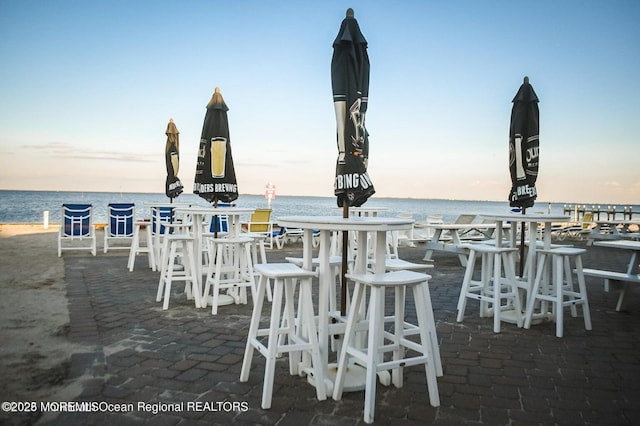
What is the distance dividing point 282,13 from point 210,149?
6.42 meters

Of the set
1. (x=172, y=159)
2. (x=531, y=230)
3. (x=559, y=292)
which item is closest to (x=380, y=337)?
(x=559, y=292)

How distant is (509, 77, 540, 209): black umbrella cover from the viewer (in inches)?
181

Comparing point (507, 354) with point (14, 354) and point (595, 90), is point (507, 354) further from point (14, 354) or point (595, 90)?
point (595, 90)

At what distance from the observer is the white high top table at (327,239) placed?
94.7 inches

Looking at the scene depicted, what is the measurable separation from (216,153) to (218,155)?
0.04 m

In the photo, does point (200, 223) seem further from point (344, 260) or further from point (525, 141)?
point (525, 141)

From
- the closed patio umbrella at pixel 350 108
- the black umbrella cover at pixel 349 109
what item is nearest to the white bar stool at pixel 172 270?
the closed patio umbrella at pixel 350 108

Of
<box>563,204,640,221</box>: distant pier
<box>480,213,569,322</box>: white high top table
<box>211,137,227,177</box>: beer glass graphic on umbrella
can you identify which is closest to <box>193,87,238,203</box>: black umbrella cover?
<box>211,137,227,177</box>: beer glass graphic on umbrella

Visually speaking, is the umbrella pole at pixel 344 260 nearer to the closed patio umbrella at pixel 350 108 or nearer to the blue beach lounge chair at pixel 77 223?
the closed patio umbrella at pixel 350 108

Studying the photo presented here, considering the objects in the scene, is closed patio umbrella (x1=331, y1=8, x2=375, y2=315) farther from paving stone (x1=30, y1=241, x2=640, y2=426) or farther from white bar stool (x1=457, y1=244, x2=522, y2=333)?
white bar stool (x1=457, y1=244, x2=522, y2=333)

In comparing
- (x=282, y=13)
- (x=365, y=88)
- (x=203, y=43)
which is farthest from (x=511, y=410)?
(x=203, y=43)

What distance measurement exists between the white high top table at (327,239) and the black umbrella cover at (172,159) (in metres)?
5.12

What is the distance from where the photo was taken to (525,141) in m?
4.64

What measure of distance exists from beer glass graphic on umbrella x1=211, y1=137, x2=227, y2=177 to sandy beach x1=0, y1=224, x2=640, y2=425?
1737 millimetres
